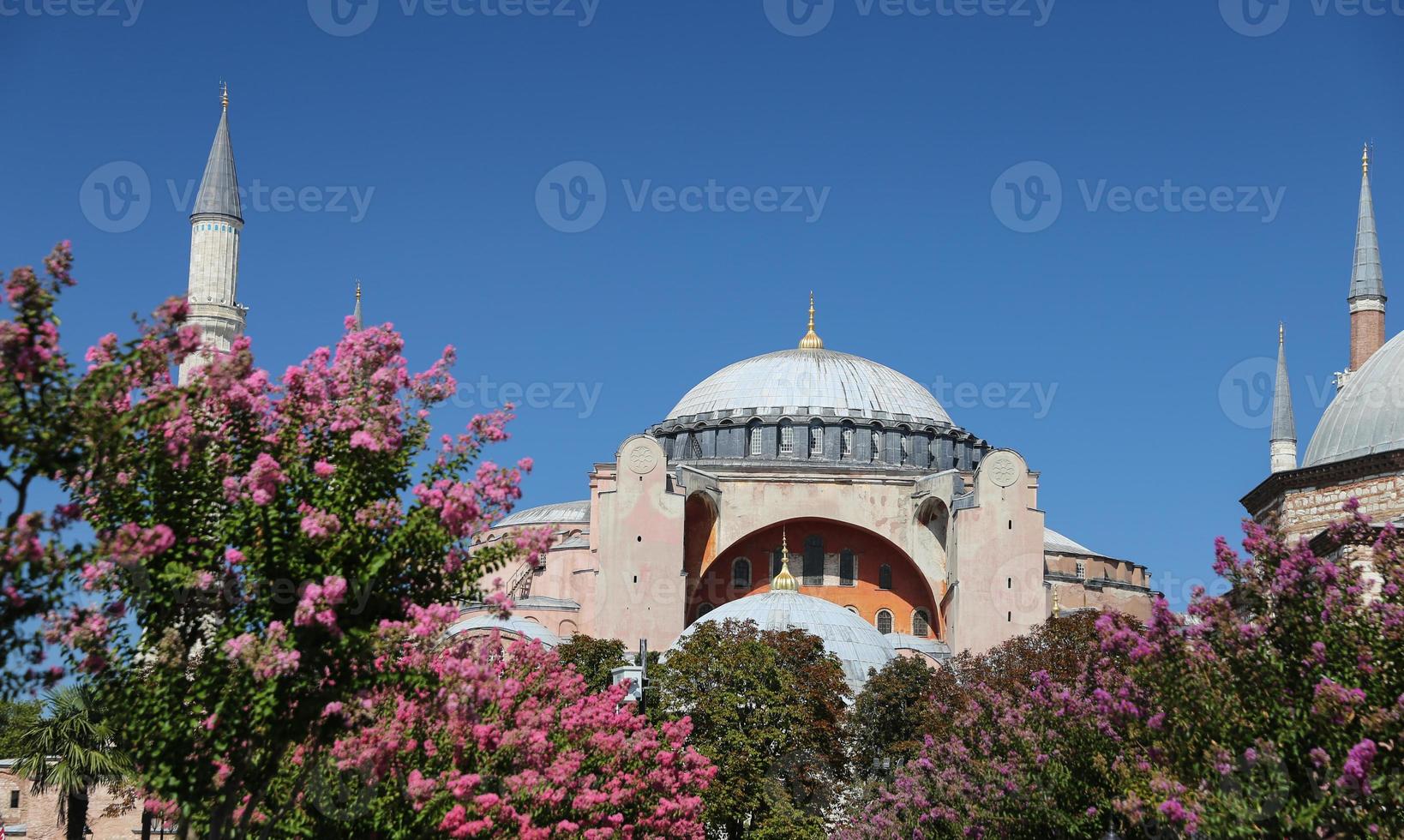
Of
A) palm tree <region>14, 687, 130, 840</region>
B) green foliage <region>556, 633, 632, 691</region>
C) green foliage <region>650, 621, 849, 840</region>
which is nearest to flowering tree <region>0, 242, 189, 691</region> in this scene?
palm tree <region>14, 687, 130, 840</region>

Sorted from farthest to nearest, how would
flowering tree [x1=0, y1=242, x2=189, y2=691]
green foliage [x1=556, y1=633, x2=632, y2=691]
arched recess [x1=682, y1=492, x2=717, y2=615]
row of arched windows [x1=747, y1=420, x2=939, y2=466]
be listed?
row of arched windows [x1=747, y1=420, x2=939, y2=466]
arched recess [x1=682, y1=492, x2=717, y2=615]
green foliage [x1=556, y1=633, x2=632, y2=691]
flowering tree [x1=0, y1=242, x2=189, y2=691]

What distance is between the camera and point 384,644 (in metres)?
11.5

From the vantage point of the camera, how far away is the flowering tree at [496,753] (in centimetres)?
1252

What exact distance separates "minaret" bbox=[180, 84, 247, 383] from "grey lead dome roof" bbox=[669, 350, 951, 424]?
20112 mm

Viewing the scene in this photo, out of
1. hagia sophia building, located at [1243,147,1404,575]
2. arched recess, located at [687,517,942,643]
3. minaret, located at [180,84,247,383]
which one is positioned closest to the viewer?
hagia sophia building, located at [1243,147,1404,575]

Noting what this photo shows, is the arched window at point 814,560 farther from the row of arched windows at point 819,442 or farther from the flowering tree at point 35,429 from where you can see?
the flowering tree at point 35,429

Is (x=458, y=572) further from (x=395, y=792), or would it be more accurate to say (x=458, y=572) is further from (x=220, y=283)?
(x=220, y=283)

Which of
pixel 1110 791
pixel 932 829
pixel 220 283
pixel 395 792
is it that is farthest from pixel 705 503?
pixel 395 792

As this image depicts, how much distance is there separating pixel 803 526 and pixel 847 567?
1852mm

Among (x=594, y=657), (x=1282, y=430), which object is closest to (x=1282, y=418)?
(x=1282, y=430)

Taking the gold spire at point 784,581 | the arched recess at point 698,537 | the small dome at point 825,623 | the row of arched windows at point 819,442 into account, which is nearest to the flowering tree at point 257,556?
the small dome at point 825,623

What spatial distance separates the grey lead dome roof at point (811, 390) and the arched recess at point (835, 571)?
541 cm

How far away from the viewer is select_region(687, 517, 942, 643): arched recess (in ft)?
185

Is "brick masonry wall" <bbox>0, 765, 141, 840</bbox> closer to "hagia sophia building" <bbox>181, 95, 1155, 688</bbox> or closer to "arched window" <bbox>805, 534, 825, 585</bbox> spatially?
"hagia sophia building" <bbox>181, 95, 1155, 688</bbox>
